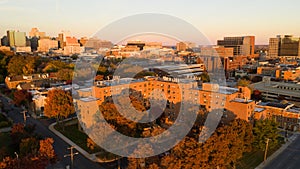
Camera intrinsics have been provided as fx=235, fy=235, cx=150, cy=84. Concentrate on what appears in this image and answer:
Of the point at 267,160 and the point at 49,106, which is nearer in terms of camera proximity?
the point at 267,160

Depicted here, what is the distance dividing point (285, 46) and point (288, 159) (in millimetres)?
116816

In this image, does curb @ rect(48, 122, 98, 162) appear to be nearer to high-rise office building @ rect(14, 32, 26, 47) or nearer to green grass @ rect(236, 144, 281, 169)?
green grass @ rect(236, 144, 281, 169)

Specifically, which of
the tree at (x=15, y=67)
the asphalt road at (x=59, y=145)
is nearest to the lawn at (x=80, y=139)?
the asphalt road at (x=59, y=145)

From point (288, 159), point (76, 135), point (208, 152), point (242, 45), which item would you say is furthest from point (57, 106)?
point (242, 45)

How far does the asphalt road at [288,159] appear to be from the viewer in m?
22.1

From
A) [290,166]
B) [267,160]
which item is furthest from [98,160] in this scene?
[290,166]

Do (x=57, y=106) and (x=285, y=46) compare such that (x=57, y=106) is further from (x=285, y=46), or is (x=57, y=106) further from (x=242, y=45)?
(x=285, y=46)

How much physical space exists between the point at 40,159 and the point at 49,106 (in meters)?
13.9

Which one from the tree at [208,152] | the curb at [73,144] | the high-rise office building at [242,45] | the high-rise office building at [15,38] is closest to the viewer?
the tree at [208,152]

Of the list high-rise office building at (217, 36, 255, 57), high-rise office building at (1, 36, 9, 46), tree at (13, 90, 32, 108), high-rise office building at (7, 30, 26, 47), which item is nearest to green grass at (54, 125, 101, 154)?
tree at (13, 90, 32, 108)

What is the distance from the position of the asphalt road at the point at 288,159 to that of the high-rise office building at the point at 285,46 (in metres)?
109

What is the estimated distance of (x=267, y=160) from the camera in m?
23.3

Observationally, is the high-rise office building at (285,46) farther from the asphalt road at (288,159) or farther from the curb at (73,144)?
the curb at (73,144)

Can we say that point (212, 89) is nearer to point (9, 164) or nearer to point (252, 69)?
point (9, 164)
